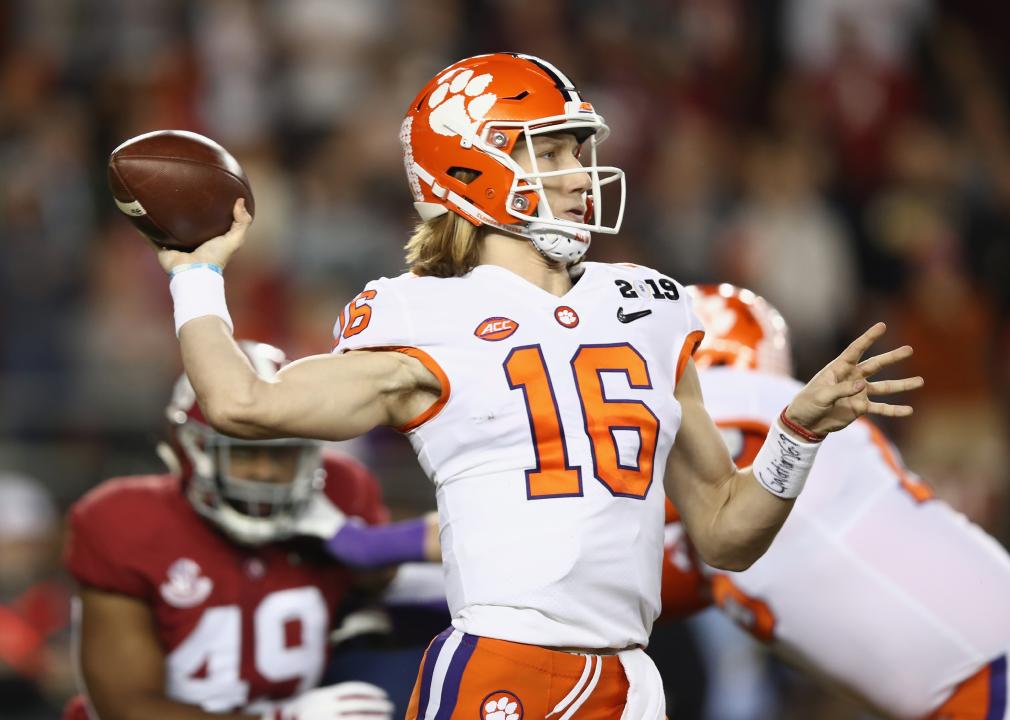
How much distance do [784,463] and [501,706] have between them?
668mm

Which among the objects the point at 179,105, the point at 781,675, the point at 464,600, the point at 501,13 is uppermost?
the point at 464,600

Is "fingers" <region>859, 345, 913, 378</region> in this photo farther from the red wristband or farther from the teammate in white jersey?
the red wristband

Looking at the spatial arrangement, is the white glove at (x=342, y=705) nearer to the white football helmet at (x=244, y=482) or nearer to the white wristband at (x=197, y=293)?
the white football helmet at (x=244, y=482)

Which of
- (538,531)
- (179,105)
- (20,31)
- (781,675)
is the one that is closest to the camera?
(538,531)

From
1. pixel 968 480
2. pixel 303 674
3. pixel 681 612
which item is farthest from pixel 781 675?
pixel 303 674

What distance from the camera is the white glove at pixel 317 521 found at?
11.4 ft

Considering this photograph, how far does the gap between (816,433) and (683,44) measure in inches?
236

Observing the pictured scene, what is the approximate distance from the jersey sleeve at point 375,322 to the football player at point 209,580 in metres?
0.88

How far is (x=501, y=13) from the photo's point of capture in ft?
26.7

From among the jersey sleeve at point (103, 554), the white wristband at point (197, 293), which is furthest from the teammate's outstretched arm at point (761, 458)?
the jersey sleeve at point (103, 554)

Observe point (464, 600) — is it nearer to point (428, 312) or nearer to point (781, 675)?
point (428, 312)

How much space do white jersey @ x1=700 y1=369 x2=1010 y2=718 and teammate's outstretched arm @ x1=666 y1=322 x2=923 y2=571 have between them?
557 mm

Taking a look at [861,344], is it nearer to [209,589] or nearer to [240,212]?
[240,212]

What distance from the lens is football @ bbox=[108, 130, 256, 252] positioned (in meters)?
2.53
